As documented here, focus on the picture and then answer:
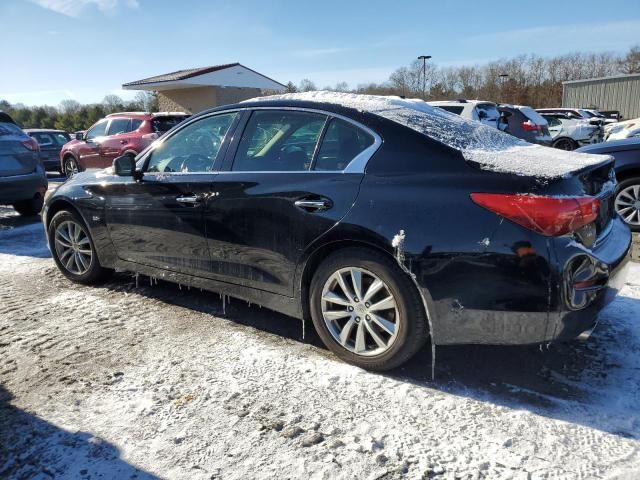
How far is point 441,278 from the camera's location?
267 cm

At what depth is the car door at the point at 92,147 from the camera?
42.4 ft

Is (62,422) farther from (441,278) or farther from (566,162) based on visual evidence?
(566,162)

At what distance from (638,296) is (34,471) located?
434 cm

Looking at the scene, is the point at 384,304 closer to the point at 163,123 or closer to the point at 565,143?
the point at 163,123

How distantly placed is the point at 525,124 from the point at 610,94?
28467 millimetres

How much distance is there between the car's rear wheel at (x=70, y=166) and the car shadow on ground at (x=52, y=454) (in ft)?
42.1

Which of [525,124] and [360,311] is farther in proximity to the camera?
[525,124]

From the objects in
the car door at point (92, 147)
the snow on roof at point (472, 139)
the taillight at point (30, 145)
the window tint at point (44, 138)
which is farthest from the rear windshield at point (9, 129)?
the window tint at point (44, 138)

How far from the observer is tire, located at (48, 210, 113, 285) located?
4.65 meters

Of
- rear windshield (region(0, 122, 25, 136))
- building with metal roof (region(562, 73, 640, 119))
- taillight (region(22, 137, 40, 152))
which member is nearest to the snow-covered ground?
taillight (region(22, 137, 40, 152))

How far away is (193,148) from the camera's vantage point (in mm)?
3924

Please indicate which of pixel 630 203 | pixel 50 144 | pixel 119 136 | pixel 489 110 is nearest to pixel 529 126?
pixel 489 110

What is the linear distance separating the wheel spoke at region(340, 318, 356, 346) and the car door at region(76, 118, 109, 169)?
1164cm

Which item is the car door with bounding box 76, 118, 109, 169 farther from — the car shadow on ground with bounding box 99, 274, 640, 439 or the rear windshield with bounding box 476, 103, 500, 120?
the car shadow on ground with bounding box 99, 274, 640, 439
